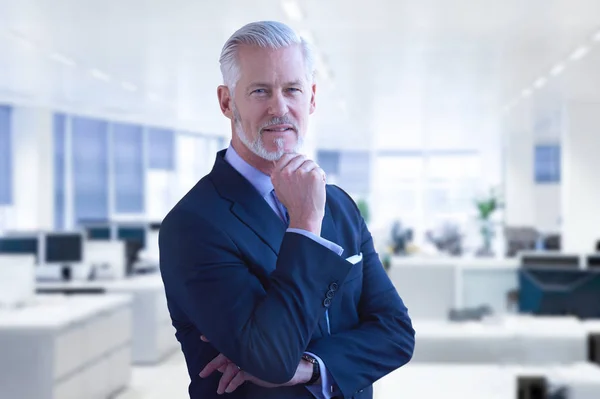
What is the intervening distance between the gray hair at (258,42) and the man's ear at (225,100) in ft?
0.05

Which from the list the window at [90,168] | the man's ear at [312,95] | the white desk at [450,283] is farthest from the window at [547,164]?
the man's ear at [312,95]

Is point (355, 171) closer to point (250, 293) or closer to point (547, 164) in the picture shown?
point (547, 164)

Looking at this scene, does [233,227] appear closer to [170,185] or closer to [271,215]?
[271,215]

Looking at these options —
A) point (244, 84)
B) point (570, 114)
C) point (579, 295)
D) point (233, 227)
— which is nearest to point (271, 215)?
point (233, 227)

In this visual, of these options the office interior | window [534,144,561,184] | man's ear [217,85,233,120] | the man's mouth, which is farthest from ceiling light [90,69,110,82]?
window [534,144,561,184]

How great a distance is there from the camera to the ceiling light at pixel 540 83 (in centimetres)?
1183

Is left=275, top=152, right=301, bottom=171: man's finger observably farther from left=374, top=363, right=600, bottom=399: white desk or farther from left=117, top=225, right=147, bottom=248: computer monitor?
left=117, top=225, right=147, bottom=248: computer monitor

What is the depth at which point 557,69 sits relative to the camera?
10773mm

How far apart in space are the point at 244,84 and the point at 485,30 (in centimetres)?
680

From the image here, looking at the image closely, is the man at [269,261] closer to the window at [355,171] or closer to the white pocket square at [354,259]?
the white pocket square at [354,259]

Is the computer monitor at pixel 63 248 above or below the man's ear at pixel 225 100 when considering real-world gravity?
below

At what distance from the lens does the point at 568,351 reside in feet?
11.0

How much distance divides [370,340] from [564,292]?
3413 millimetres

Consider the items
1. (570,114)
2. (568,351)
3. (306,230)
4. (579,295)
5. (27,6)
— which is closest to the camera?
(306,230)
